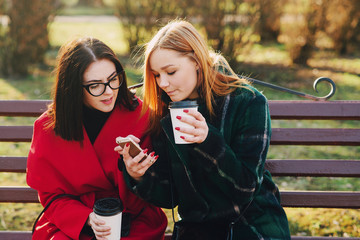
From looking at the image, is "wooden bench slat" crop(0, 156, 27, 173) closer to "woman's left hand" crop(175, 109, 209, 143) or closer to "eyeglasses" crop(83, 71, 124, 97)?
"eyeglasses" crop(83, 71, 124, 97)

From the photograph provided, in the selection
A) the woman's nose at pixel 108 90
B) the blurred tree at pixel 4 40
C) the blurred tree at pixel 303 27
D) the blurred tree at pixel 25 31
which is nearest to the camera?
the woman's nose at pixel 108 90

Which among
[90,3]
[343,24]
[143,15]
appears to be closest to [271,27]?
[343,24]

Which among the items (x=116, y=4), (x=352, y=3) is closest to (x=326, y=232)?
(x=116, y=4)

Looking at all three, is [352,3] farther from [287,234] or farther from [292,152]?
[287,234]

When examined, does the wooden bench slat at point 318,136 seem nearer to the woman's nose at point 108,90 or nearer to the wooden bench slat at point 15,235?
the woman's nose at point 108,90

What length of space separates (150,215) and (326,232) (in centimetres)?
172

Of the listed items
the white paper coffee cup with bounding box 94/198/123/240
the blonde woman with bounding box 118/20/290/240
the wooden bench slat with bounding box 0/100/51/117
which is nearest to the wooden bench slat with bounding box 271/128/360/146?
the blonde woman with bounding box 118/20/290/240

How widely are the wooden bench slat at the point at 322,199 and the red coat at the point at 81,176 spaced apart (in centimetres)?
79

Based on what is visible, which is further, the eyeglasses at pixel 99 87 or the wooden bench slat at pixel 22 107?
the wooden bench slat at pixel 22 107

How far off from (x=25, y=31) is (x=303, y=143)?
287 inches

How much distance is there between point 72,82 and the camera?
7.32ft

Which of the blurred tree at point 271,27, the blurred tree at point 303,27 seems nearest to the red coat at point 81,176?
the blurred tree at point 303,27

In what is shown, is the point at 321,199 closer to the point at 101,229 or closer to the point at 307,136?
the point at 307,136

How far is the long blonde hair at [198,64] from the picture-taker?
2055 mm
